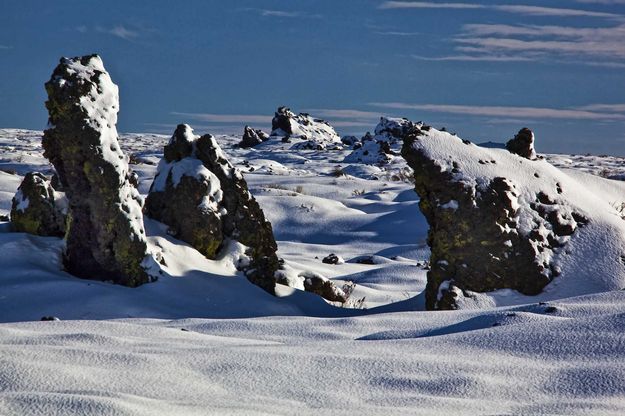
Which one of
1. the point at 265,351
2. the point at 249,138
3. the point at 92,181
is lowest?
the point at 249,138

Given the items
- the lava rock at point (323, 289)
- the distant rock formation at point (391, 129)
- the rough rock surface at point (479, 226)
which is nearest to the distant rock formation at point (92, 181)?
the lava rock at point (323, 289)

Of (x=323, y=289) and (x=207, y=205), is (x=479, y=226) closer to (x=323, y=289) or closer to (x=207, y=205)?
(x=323, y=289)

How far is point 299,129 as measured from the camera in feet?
174

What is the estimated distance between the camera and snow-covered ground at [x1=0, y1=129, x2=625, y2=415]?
9.54 feet

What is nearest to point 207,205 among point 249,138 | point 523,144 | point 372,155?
point 523,144

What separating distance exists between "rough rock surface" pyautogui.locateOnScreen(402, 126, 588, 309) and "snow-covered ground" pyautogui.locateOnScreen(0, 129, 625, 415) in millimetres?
350

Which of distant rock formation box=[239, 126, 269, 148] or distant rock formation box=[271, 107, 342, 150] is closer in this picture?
distant rock formation box=[239, 126, 269, 148]

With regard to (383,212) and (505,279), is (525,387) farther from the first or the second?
(383,212)

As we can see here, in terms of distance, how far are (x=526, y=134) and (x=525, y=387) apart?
20.3ft

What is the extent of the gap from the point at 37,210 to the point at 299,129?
45.5m

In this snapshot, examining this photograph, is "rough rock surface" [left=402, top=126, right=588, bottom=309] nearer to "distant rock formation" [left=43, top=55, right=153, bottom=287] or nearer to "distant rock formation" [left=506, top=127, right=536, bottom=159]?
"distant rock formation" [left=506, top=127, right=536, bottom=159]

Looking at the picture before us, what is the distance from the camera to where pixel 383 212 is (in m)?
18.6

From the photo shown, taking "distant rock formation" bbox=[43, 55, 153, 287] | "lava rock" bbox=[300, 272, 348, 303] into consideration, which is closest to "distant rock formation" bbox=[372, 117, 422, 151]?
"lava rock" bbox=[300, 272, 348, 303]

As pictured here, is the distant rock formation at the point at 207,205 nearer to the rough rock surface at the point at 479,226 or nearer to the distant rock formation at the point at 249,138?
the rough rock surface at the point at 479,226
